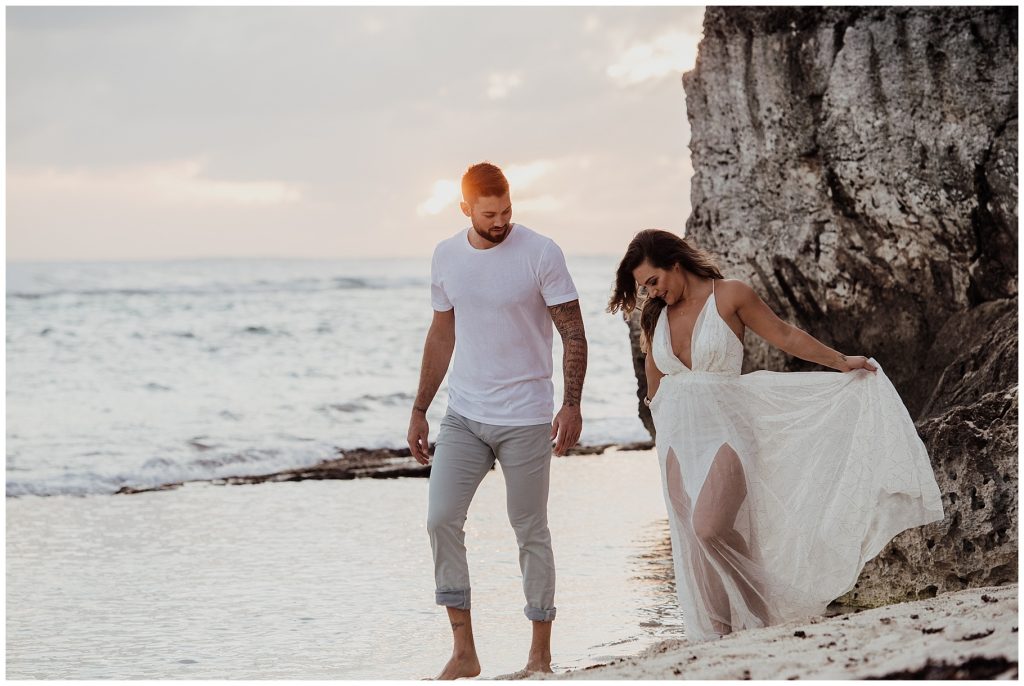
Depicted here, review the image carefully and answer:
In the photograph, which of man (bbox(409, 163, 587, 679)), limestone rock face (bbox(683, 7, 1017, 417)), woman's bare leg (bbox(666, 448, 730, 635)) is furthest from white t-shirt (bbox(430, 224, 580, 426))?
limestone rock face (bbox(683, 7, 1017, 417))

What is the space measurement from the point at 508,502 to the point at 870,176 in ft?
12.1

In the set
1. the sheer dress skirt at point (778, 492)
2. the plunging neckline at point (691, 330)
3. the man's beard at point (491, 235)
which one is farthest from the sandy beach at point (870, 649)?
the man's beard at point (491, 235)

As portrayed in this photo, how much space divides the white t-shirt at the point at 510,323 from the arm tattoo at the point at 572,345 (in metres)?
0.04

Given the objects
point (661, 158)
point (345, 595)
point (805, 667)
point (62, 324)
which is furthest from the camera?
point (62, 324)

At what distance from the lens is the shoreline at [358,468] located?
9.98 metres

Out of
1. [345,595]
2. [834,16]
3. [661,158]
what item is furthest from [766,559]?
[661,158]

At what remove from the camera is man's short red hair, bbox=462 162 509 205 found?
440 centimetres

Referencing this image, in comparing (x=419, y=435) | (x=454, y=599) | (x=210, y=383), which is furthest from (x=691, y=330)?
(x=210, y=383)

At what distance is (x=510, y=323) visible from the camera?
445 cm

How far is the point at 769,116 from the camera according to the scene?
23.9 ft

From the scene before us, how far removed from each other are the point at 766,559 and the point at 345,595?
2.40 meters

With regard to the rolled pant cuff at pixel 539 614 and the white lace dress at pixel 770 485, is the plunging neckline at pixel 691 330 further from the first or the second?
the rolled pant cuff at pixel 539 614

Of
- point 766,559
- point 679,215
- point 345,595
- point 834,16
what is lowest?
point 345,595

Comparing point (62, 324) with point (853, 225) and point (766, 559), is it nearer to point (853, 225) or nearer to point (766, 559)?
point (853, 225)
